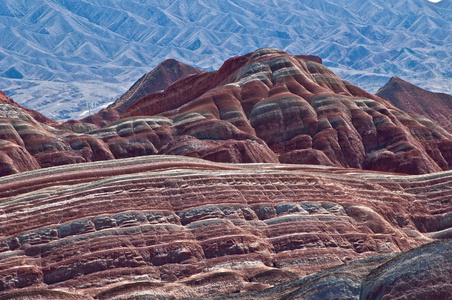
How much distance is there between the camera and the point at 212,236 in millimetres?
36688

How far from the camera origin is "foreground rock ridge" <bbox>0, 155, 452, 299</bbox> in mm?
29625

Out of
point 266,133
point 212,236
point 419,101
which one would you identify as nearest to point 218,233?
point 212,236

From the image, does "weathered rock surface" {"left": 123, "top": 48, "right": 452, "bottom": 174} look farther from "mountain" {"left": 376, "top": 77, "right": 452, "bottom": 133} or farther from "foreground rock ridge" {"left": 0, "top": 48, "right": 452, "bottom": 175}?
"mountain" {"left": 376, "top": 77, "right": 452, "bottom": 133}

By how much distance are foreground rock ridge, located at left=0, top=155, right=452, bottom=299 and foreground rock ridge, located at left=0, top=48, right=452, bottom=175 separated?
27.6 meters

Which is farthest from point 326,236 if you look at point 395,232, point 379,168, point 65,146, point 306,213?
point 65,146

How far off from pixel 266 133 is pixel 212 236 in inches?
1937

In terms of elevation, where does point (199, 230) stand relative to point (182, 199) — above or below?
below

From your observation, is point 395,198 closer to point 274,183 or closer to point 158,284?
point 274,183

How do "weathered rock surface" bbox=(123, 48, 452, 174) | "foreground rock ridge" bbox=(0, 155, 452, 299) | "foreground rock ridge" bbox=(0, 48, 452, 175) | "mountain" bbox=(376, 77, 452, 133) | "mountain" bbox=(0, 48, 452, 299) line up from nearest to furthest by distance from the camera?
"mountain" bbox=(0, 48, 452, 299) → "foreground rock ridge" bbox=(0, 155, 452, 299) → "foreground rock ridge" bbox=(0, 48, 452, 175) → "weathered rock surface" bbox=(123, 48, 452, 174) → "mountain" bbox=(376, 77, 452, 133)

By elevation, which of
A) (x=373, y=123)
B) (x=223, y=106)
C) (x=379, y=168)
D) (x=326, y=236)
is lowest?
(x=326, y=236)

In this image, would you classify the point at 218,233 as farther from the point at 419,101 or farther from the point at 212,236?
the point at 419,101

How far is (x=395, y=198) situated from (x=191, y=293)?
22183mm

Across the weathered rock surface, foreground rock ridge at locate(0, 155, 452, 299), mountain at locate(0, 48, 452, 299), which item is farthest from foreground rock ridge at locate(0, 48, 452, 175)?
foreground rock ridge at locate(0, 155, 452, 299)

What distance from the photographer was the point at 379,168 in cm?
7831
